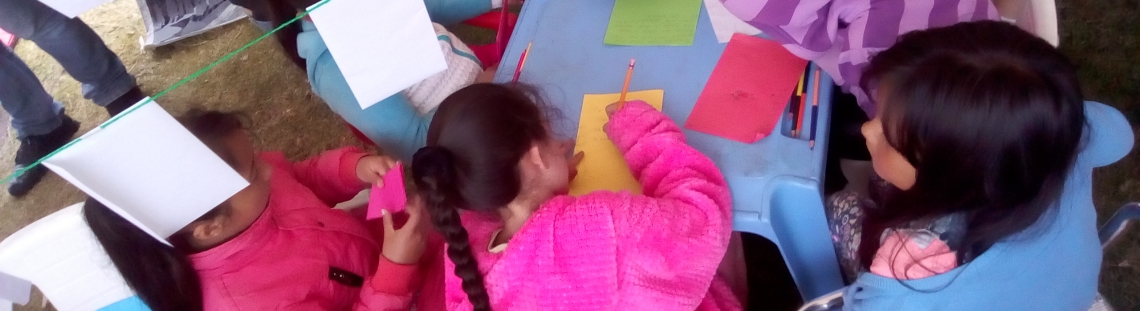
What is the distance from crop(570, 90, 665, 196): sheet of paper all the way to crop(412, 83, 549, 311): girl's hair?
0.43 feet

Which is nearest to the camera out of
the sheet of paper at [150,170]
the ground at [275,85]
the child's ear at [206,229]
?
the sheet of paper at [150,170]

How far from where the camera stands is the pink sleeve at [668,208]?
768mm

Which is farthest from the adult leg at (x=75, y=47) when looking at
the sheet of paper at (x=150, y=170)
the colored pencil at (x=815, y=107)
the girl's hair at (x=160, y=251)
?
the colored pencil at (x=815, y=107)

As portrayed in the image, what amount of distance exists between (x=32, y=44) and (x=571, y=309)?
2.96ft

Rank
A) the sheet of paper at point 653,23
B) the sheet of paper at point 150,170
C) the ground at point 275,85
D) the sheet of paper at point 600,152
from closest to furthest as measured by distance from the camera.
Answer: the sheet of paper at point 150,170
the sheet of paper at point 600,152
the sheet of paper at point 653,23
the ground at point 275,85

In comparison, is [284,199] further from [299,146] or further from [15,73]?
[299,146]

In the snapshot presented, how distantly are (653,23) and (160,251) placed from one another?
0.72 meters

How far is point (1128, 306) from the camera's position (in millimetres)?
1240

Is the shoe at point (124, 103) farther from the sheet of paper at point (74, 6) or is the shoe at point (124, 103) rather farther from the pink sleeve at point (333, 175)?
the pink sleeve at point (333, 175)

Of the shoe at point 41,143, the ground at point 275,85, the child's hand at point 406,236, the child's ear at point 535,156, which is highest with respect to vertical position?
the child's ear at point 535,156

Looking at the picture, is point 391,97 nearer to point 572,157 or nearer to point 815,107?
point 572,157

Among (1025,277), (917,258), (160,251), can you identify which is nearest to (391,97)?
(160,251)

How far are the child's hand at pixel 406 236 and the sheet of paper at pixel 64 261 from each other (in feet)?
1.02

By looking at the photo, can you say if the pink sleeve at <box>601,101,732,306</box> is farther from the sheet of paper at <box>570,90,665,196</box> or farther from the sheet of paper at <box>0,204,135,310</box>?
the sheet of paper at <box>0,204,135,310</box>
